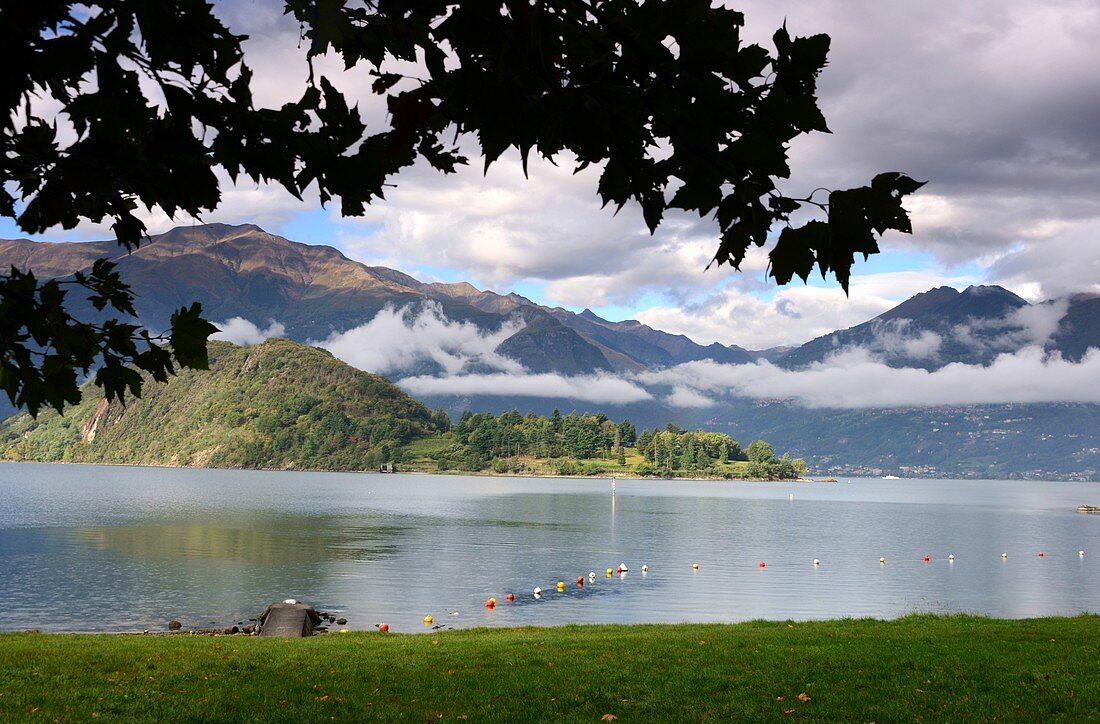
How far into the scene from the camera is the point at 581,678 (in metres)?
17.6

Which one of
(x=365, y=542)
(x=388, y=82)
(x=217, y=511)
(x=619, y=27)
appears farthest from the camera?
(x=217, y=511)

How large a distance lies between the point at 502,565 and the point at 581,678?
184ft

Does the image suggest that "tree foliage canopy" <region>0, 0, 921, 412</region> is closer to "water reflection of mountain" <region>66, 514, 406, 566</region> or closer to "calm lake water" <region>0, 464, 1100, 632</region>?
"calm lake water" <region>0, 464, 1100, 632</region>

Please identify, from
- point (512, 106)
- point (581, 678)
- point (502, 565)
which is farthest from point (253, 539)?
point (512, 106)

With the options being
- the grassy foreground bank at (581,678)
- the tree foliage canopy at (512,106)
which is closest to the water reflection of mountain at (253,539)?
the grassy foreground bank at (581,678)

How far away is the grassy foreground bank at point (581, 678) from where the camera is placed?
14781 millimetres

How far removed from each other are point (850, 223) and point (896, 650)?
19.8 meters

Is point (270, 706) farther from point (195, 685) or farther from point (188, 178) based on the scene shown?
point (188, 178)

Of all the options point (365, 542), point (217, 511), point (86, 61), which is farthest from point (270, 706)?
point (217, 511)

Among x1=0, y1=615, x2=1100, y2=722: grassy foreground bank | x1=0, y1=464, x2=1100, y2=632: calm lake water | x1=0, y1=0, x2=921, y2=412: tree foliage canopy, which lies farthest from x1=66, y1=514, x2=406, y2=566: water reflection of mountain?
x1=0, y1=0, x2=921, y2=412: tree foliage canopy

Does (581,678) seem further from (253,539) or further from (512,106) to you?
(253,539)

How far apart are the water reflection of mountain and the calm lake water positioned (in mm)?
337

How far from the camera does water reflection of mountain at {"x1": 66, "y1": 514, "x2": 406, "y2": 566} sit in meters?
77.4

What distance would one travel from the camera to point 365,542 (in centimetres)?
9088
